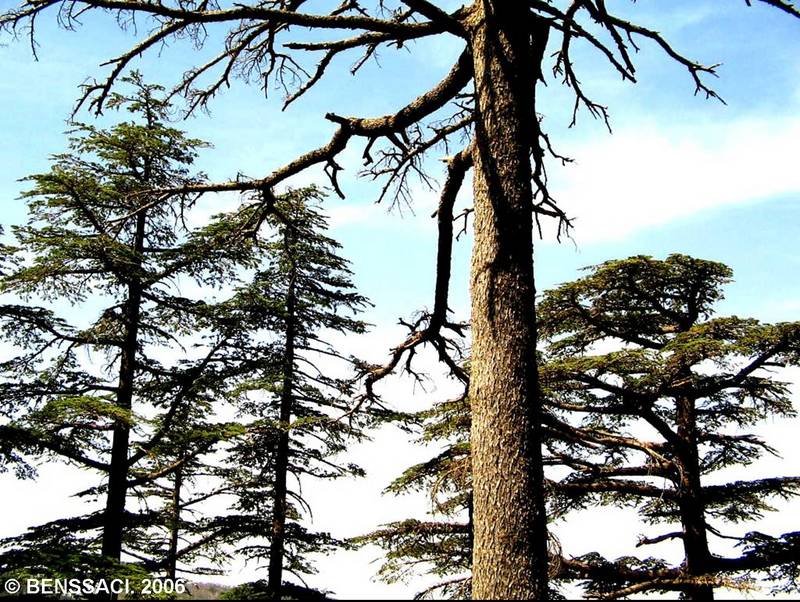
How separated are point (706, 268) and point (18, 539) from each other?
1560cm

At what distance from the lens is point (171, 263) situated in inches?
573

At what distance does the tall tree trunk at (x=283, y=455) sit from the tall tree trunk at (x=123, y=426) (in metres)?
3.16

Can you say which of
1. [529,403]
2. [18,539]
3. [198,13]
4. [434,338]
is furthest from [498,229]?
[18,539]

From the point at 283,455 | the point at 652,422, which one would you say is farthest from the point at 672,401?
the point at 283,455

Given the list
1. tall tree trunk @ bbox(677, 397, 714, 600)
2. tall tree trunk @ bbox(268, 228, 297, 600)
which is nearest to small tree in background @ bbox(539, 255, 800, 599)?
tall tree trunk @ bbox(677, 397, 714, 600)

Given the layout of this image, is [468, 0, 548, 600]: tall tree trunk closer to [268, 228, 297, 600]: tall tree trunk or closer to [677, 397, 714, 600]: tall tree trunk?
[677, 397, 714, 600]: tall tree trunk

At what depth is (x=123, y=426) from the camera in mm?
13453

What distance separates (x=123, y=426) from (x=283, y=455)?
3684 mm

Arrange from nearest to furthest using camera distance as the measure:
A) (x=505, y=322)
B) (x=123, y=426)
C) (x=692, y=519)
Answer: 1. (x=505, y=322)
2. (x=692, y=519)
3. (x=123, y=426)

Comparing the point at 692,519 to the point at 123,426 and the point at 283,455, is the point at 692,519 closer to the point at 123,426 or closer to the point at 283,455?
the point at 283,455

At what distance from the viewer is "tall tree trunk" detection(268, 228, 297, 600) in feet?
48.6

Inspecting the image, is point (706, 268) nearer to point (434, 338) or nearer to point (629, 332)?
point (629, 332)

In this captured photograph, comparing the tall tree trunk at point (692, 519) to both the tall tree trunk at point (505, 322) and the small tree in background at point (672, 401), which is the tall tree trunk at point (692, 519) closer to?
the small tree in background at point (672, 401)

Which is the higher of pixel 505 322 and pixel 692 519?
pixel 505 322
